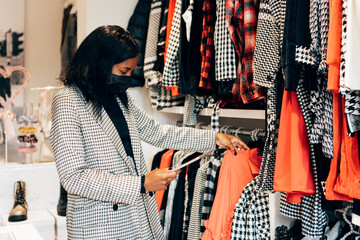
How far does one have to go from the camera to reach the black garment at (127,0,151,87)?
2562mm

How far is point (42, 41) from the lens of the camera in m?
3.54

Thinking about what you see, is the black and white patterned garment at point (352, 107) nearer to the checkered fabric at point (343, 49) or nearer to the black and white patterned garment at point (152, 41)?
the checkered fabric at point (343, 49)

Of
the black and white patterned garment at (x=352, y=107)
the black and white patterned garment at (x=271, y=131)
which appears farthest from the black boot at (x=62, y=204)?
the black and white patterned garment at (x=352, y=107)

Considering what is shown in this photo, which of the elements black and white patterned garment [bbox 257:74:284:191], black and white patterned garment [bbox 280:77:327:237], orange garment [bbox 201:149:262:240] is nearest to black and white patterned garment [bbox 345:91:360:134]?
black and white patterned garment [bbox 280:77:327:237]

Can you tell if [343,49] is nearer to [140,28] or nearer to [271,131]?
[271,131]

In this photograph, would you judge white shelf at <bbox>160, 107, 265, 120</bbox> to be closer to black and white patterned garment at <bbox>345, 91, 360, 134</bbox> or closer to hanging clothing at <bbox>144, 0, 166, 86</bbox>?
hanging clothing at <bbox>144, 0, 166, 86</bbox>

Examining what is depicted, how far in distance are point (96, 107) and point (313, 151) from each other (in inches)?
30.0

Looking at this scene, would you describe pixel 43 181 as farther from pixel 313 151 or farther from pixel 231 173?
pixel 313 151

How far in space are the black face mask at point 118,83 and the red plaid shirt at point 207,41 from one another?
0.53m

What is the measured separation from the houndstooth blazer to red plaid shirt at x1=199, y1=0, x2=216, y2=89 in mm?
483

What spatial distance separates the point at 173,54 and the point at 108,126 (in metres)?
0.80

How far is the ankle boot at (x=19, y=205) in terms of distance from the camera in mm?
Result: 2248

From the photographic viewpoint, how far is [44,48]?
11.7 ft

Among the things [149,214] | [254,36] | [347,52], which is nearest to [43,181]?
[149,214]
